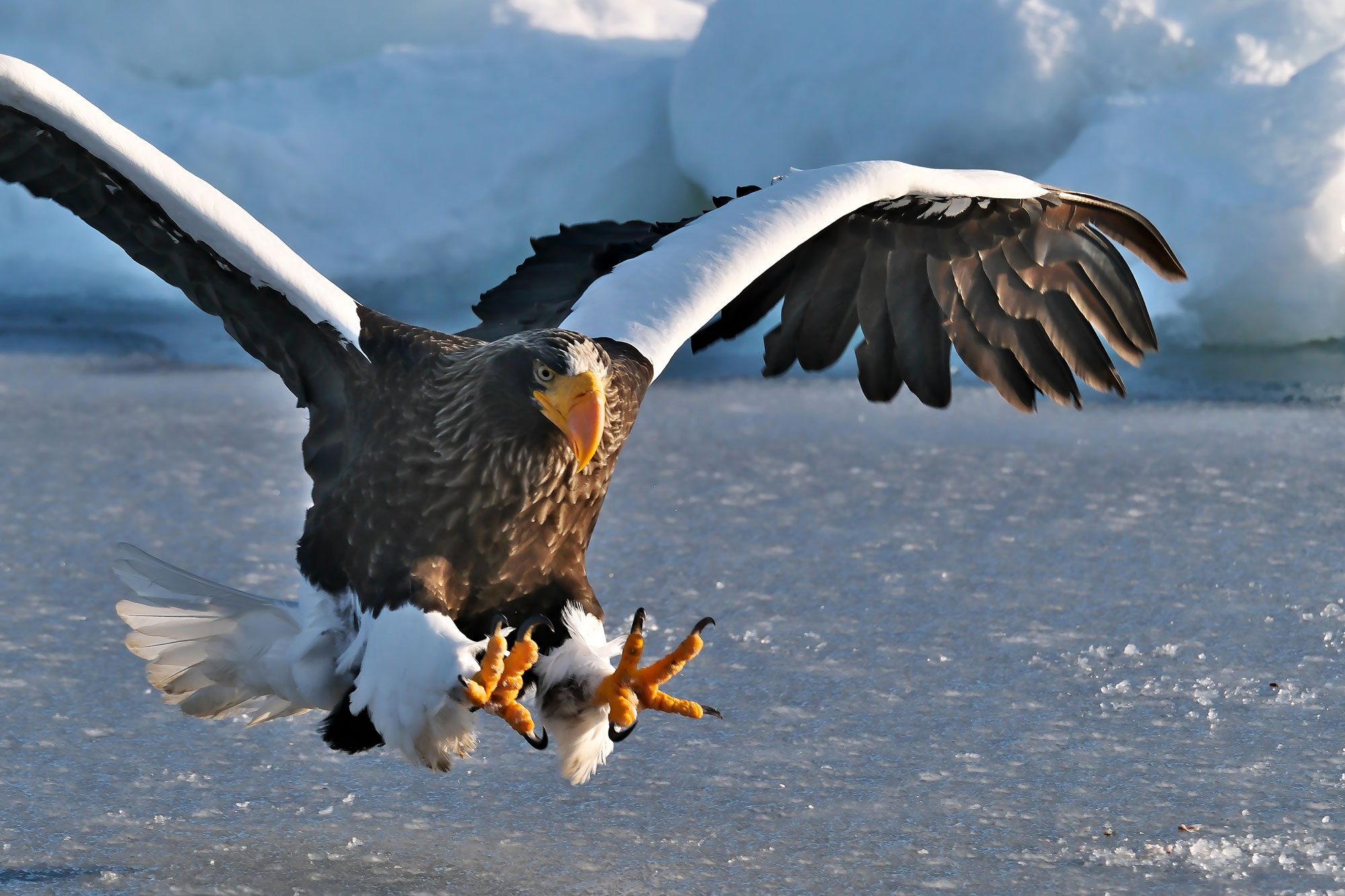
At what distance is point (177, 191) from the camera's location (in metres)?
2.48

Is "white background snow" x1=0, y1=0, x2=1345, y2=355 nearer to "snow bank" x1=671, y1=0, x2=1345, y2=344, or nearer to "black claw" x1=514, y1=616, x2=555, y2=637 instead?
"snow bank" x1=671, y1=0, x2=1345, y2=344

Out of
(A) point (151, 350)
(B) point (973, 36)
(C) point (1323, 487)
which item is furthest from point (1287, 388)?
(A) point (151, 350)

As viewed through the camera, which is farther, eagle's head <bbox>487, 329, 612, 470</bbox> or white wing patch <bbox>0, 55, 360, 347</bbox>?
white wing patch <bbox>0, 55, 360, 347</bbox>

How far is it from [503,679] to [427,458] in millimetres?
378

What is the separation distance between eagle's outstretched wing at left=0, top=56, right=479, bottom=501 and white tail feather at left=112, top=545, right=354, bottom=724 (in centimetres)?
24

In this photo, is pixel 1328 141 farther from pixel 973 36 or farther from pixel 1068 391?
pixel 1068 391

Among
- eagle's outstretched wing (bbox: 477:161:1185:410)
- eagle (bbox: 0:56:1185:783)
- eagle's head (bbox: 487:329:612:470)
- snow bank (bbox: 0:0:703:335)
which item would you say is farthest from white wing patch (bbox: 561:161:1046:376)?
snow bank (bbox: 0:0:703:335)

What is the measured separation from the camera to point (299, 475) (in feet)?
14.7

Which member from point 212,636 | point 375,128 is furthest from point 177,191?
point 375,128

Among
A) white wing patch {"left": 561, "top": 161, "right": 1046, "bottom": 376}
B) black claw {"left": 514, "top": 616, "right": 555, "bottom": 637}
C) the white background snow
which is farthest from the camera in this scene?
the white background snow

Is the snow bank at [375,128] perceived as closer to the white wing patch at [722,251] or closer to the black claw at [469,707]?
the white wing patch at [722,251]

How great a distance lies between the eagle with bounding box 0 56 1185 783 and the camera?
226 centimetres

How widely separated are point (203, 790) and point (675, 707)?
32.2 inches

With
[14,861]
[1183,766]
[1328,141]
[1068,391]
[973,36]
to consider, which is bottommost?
[14,861]
